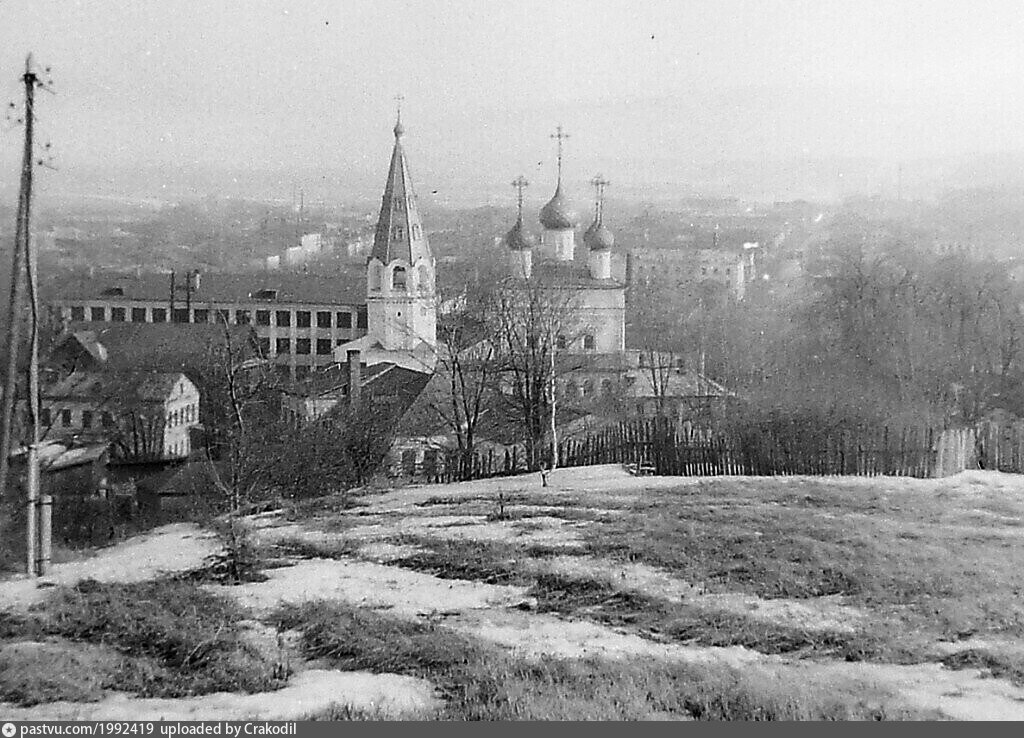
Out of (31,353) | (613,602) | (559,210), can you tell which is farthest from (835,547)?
(31,353)

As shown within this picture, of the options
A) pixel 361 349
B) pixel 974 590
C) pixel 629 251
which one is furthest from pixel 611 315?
pixel 974 590

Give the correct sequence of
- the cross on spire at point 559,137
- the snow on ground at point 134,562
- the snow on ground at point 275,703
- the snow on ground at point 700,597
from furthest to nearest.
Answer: the cross on spire at point 559,137 < the snow on ground at point 134,562 < the snow on ground at point 700,597 < the snow on ground at point 275,703

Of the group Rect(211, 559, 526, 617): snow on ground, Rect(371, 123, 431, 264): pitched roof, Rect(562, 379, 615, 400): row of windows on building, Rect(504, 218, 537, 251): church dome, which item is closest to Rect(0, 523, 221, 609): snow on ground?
Rect(211, 559, 526, 617): snow on ground

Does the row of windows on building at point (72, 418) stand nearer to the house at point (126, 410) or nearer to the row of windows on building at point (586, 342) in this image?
the house at point (126, 410)

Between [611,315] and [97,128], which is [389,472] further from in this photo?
[97,128]

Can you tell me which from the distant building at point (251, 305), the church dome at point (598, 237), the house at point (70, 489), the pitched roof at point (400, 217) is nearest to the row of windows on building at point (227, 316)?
the distant building at point (251, 305)

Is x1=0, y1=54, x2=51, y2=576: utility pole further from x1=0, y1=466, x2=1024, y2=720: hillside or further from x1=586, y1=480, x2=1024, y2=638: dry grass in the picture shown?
x1=586, y1=480, x2=1024, y2=638: dry grass
